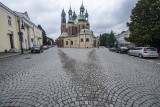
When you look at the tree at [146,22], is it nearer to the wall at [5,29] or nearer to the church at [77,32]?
the wall at [5,29]

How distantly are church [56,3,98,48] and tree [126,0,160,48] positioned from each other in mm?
46114

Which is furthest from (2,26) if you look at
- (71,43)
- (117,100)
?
(71,43)

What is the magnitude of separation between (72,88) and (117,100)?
175 cm

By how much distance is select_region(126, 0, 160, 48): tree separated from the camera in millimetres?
20297

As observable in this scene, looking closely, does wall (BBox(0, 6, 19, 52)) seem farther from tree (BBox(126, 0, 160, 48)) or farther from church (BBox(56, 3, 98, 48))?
church (BBox(56, 3, 98, 48))

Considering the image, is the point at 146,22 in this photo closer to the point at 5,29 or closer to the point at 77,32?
the point at 5,29

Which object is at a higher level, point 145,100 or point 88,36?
point 88,36

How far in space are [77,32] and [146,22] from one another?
6191cm


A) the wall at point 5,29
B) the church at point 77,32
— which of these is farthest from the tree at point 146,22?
the church at point 77,32

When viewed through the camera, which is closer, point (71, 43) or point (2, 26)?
point (2, 26)

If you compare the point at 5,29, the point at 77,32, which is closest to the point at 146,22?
the point at 5,29

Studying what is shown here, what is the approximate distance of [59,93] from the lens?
4.83 meters

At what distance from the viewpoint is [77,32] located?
81812 mm

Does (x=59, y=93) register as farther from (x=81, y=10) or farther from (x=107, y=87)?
(x=81, y=10)
